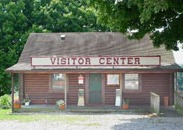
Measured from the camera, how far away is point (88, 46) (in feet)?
101

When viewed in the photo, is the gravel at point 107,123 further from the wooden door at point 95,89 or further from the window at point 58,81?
the window at point 58,81

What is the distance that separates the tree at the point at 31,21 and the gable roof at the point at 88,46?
8608 millimetres

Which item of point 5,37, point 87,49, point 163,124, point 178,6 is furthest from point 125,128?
point 5,37

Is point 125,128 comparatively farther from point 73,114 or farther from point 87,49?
point 87,49

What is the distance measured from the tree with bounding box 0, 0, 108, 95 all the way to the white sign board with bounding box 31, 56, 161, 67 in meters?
13.5

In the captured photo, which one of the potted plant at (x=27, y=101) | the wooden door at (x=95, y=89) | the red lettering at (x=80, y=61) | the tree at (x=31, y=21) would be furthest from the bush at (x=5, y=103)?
the tree at (x=31, y=21)

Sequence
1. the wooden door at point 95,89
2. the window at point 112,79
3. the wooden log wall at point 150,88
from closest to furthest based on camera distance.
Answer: the wooden log wall at point 150,88 < the window at point 112,79 < the wooden door at point 95,89

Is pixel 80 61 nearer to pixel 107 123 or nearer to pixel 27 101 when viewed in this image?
pixel 27 101

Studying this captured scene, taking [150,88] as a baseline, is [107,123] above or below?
below

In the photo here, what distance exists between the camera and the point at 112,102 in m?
28.2

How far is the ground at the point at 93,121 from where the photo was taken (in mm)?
18812

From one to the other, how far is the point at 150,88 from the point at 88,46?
5765mm

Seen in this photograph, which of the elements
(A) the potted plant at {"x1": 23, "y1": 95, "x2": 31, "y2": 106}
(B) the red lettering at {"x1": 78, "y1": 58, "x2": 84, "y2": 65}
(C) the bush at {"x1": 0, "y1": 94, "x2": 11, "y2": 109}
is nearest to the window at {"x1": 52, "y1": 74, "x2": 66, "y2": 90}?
(A) the potted plant at {"x1": 23, "y1": 95, "x2": 31, "y2": 106}

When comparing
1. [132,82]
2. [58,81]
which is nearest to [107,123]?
[132,82]
